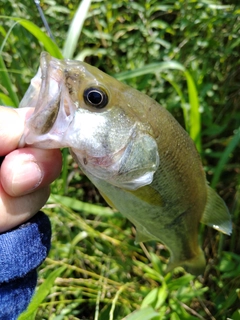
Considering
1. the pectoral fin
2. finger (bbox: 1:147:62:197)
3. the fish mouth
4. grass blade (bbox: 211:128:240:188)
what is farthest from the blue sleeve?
grass blade (bbox: 211:128:240:188)

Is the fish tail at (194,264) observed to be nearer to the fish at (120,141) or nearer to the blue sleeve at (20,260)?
the fish at (120,141)

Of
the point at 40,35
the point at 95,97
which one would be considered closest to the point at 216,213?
the point at 95,97

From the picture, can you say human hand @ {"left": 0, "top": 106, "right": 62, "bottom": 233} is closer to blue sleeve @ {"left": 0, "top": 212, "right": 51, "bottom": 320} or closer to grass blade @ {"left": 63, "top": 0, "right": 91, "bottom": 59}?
blue sleeve @ {"left": 0, "top": 212, "right": 51, "bottom": 320}

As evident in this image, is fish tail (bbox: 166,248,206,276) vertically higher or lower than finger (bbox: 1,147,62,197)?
lower

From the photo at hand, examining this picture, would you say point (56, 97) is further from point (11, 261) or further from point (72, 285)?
point (72, 285)

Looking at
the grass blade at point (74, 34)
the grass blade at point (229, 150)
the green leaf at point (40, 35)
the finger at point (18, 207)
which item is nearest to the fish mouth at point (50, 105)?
the finger at point (18, 207)
